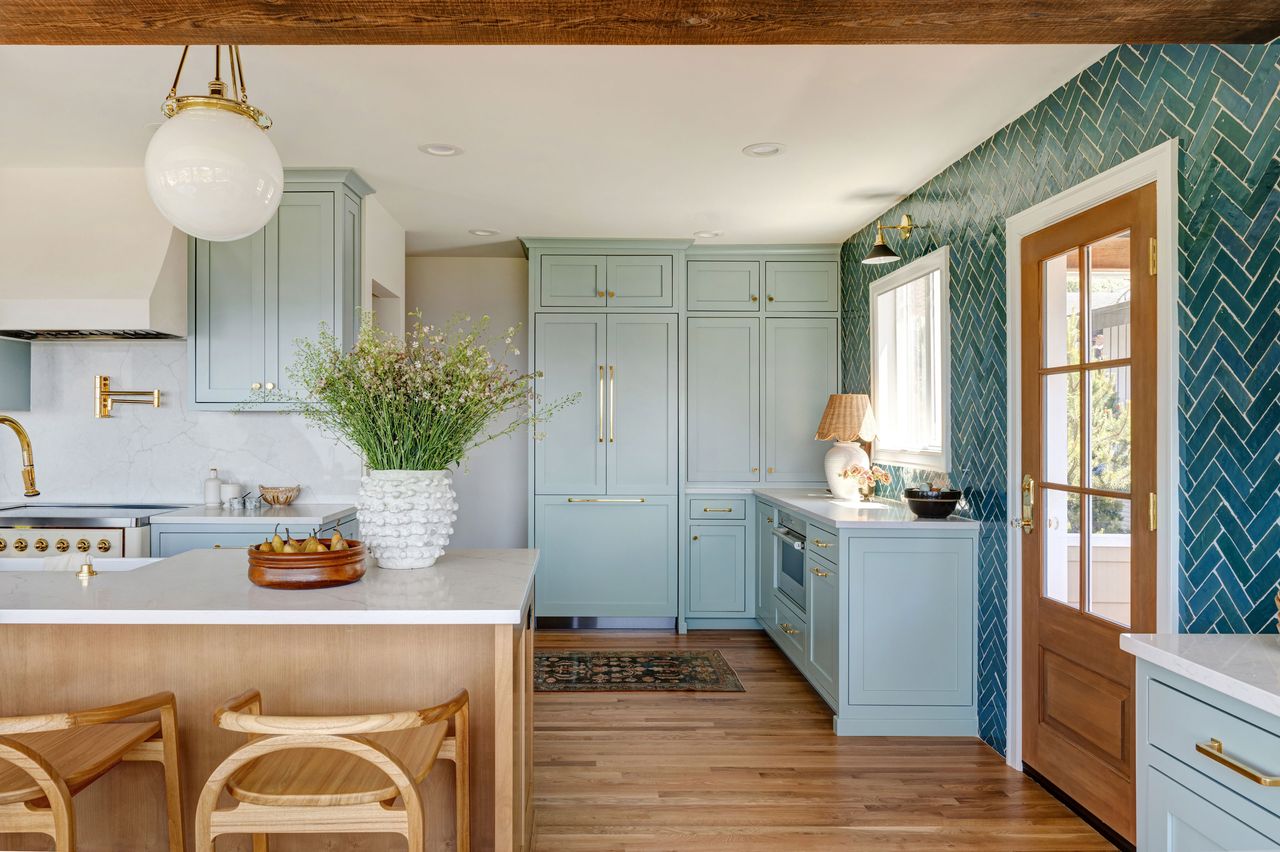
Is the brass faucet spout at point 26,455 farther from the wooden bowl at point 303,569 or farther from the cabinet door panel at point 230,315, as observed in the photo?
the cabinet door panel at point 230,315

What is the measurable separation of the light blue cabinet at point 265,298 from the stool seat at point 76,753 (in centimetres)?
226

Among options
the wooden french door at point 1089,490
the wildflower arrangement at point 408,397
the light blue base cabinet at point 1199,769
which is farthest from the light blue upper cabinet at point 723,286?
the light blue base cabinet at point 1199,769

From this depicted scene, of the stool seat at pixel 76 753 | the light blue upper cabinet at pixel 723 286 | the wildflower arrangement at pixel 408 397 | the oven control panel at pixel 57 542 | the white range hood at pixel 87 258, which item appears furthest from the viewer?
the light blue upper cabinet at pixel 723 286

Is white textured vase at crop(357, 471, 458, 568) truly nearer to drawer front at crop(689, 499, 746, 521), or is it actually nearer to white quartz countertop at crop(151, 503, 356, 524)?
white quartz countertop at crop(151, 503, 356, 524)

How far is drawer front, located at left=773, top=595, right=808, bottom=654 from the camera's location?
414cm

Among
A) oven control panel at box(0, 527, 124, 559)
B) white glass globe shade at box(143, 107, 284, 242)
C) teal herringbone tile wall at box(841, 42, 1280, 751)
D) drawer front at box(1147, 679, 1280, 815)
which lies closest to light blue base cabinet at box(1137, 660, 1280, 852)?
drawer front at box(1147, 679, 1280, 815)

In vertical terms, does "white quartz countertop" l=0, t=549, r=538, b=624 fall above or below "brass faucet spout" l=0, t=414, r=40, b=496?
below

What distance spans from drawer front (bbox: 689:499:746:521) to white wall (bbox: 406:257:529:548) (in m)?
1.31

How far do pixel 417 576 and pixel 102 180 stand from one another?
2.93 m

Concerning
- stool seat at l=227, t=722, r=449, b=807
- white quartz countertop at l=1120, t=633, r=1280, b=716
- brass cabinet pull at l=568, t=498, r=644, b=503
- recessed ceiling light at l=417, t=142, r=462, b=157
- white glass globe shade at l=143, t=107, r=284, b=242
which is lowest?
stool seat at l=227, t=722, r=449, b=807

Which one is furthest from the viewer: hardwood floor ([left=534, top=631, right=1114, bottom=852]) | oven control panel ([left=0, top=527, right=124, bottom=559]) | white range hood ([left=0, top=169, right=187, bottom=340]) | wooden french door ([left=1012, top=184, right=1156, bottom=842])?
white range hood ([left=0, top=169, right=187, bottom=340])

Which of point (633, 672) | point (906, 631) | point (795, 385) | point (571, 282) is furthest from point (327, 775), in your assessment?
point (795, 385)

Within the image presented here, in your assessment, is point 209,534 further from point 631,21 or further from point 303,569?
point 631,21

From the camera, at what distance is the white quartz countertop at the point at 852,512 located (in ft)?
11.3
